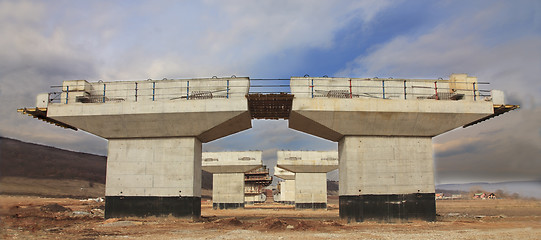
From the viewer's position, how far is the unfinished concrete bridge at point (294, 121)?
74.8 ft

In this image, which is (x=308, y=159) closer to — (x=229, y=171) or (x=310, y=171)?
(x=310, y=171)

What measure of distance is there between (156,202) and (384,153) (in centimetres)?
1366

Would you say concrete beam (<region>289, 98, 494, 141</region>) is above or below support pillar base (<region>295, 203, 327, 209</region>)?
above

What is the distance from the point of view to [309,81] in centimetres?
2309

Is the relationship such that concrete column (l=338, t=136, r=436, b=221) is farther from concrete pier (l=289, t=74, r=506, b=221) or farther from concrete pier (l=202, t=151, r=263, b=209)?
concrete pier (l=202, t=151, r=263, b=209)

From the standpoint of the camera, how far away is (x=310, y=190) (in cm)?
5238

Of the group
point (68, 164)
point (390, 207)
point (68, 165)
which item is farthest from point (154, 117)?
point (68, 164)

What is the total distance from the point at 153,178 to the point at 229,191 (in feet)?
102

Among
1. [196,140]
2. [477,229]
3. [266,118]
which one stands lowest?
[477,229]

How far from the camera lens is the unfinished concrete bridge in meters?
22.8

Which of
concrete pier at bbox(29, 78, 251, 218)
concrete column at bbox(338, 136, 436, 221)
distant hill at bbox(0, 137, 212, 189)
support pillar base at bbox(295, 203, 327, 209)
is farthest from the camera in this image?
distant hill at bbox(0, 137, 212, 189)

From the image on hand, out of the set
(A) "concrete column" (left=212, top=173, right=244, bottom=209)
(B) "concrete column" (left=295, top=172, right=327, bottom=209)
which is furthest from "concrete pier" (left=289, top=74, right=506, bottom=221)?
(A) "concrete column" (left=212, top=173, right=244, bottom=209)

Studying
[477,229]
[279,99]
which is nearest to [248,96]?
[279,99]

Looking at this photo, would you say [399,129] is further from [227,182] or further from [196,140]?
[227,182]
